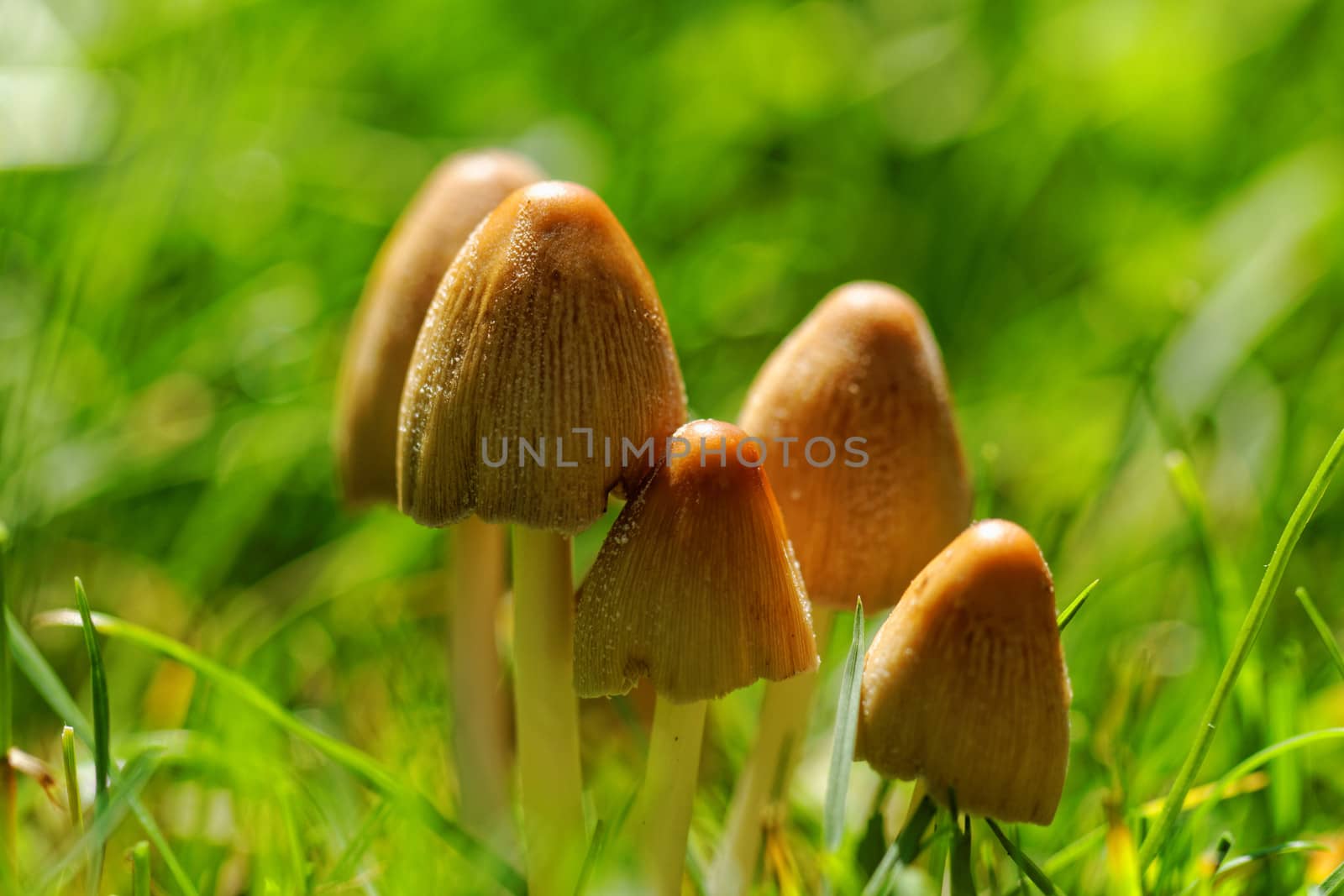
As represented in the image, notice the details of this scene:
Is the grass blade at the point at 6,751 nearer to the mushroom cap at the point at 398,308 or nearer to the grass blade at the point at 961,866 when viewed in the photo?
the mushroom cap at the point at 398,308

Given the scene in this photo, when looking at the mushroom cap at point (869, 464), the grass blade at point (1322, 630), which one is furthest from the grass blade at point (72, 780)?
the grass blade at point (1322, 630)

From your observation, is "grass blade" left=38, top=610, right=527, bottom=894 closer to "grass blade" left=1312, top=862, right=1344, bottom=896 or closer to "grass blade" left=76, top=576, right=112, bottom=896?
"grass blade" left=76, top=576, right=112, bottom=896

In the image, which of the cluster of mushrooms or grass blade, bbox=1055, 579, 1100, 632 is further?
grass blade, bbox=1055, 579, 1100, 632

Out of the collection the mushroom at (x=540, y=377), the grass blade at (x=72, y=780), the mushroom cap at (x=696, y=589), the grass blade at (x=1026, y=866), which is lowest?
the grass blade at (x=1026, y=866)

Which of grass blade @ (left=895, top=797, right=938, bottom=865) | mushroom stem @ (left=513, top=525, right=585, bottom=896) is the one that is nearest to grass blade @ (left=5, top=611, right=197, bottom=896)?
mushroom stem @ (left=513, top=525, right=585, bottom=896)

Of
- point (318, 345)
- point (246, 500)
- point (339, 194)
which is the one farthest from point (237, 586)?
point (339, 194)

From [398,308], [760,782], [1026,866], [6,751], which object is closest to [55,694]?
[6,751]

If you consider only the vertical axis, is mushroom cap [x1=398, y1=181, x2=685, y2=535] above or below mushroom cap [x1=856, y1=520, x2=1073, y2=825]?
above

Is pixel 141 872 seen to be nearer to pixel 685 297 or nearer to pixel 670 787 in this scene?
pixel 670 787
